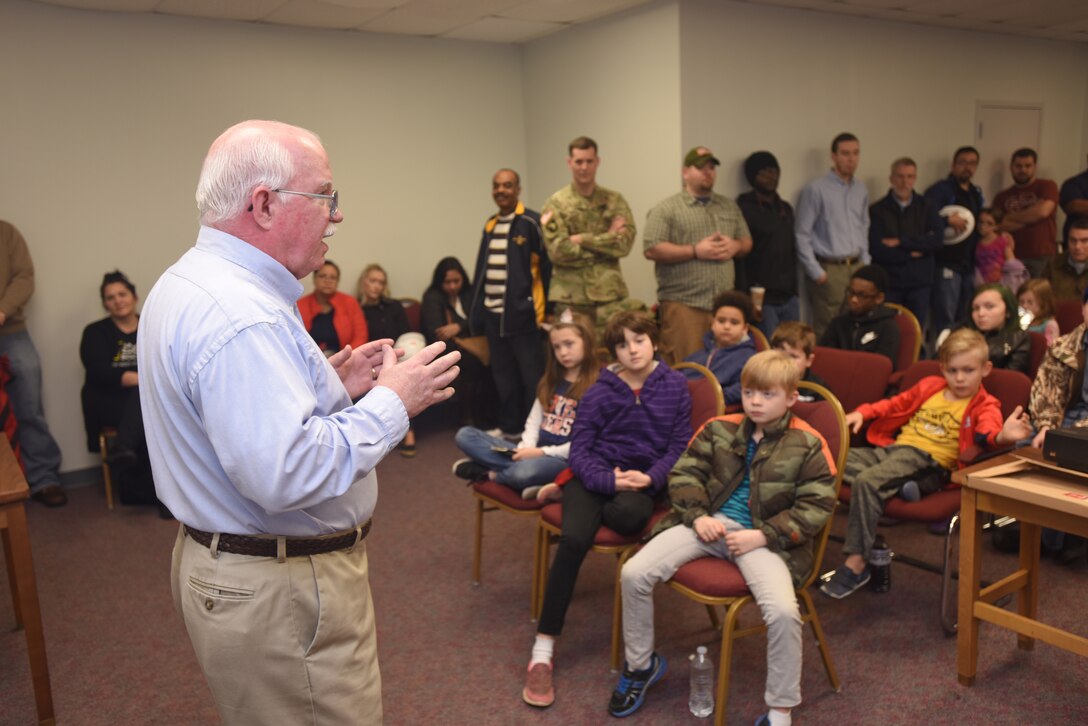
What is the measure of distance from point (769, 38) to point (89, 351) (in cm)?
457

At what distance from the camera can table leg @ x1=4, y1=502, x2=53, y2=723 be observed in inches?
100.0

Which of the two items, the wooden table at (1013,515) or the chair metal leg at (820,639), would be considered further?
the chair metal leg at (820,639)

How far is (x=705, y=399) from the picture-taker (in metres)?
3.12

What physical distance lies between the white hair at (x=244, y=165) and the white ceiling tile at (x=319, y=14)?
4.01 m

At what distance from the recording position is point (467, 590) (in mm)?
3500

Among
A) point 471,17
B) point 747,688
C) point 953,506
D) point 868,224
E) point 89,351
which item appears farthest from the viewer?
point 868,224

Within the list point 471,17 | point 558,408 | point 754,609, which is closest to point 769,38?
point 471,17

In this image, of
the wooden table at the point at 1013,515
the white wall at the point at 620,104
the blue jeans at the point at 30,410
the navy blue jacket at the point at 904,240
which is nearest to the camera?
the wooden table at the point at 1013,515

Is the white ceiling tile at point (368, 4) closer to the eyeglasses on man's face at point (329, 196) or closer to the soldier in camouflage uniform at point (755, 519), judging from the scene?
the soldier in camouflage uniform at point (755, 519)

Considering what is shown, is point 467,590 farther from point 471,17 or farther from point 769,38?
point 769,38

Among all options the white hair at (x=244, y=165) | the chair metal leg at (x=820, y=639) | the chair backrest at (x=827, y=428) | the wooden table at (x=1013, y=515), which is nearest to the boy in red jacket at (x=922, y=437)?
the chair backrest at (x=827, y=428)

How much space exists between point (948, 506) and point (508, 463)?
5.01 ft

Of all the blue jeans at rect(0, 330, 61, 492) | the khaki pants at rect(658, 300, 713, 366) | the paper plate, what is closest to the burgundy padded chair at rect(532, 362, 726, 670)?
the khaki pants at rect(658, 300, 713, 366)

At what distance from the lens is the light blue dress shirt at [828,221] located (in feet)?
19.0
